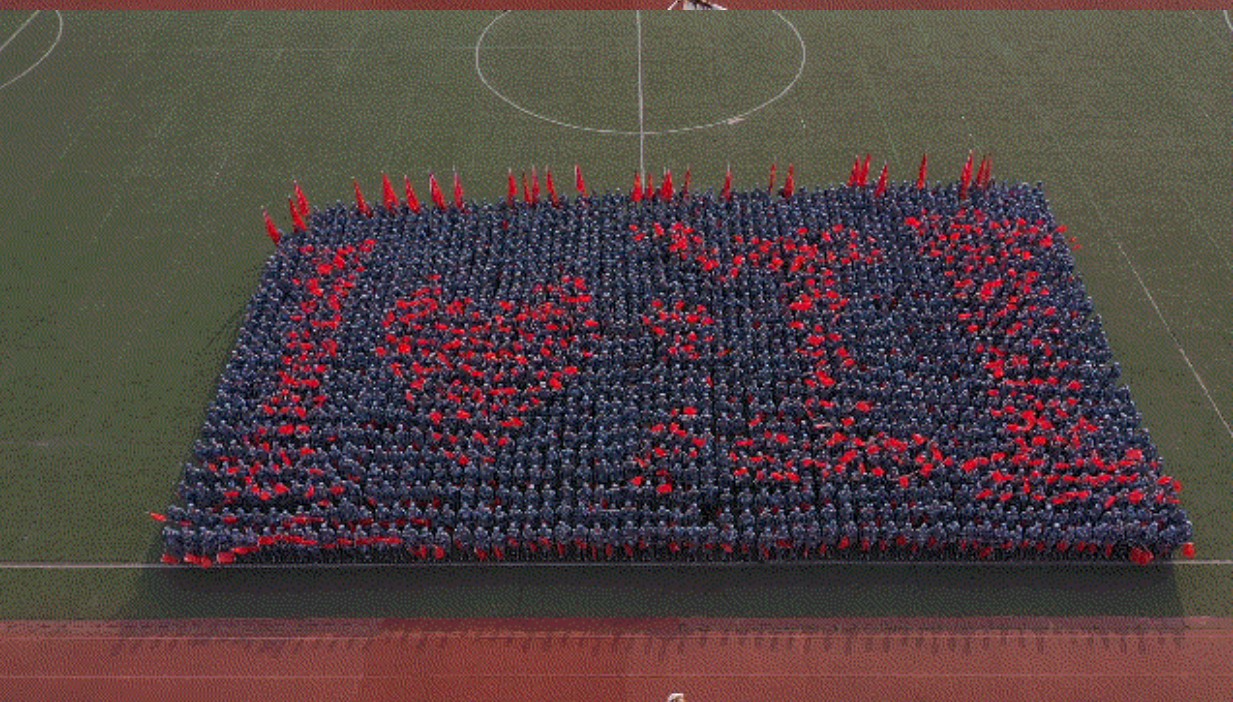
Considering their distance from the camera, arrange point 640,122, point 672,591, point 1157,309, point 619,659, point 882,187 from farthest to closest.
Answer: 1. point 640,122
2. point 882,187
3. point 1157,309
4. point 672,591
5. point 619,659

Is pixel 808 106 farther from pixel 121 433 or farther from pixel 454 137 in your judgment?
pixel 121 433

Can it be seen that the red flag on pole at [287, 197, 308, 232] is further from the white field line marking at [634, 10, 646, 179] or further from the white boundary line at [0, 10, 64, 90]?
the white boundary line at [0, 10, 64, 90]

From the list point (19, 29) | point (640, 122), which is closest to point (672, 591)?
point (640, 122)

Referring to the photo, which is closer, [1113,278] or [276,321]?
[276,321]

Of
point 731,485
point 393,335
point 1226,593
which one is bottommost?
point 1226,593

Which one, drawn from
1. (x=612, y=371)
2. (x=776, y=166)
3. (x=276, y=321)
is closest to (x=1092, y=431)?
(x=612, y=371)

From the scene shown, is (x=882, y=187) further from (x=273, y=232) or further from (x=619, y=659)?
(x=273, y=232)

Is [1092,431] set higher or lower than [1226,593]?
higher
